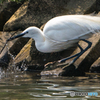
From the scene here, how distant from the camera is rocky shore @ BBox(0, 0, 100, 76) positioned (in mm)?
7301

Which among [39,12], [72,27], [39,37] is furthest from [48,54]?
[39,12]

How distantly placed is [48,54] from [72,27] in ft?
4.82

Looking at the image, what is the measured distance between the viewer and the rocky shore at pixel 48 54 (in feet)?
24.0

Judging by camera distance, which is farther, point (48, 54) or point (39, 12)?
point (39, 12)

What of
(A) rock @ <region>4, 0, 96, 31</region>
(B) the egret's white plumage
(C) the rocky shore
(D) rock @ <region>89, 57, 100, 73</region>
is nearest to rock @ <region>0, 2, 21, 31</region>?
(C) the rocky shore

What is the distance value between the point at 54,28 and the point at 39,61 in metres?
1.50

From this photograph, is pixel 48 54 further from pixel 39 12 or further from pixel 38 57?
pixel 39 12

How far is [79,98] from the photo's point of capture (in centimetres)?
386

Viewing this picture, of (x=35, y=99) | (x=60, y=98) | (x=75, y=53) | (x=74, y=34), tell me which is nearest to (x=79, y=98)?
(x=60, y=98)

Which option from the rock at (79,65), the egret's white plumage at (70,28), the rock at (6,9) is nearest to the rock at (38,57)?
the rock at (79,65)

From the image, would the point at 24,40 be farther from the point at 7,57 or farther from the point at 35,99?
the point at 35,99

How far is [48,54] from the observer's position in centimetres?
845

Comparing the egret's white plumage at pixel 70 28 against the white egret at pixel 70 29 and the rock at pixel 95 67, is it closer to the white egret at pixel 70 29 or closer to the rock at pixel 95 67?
the white egret at pixel 70 29

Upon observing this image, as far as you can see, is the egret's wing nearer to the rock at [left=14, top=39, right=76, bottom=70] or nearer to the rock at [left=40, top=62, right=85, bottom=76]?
the rock at [left=40, top=62, right=85, bottom=76]
